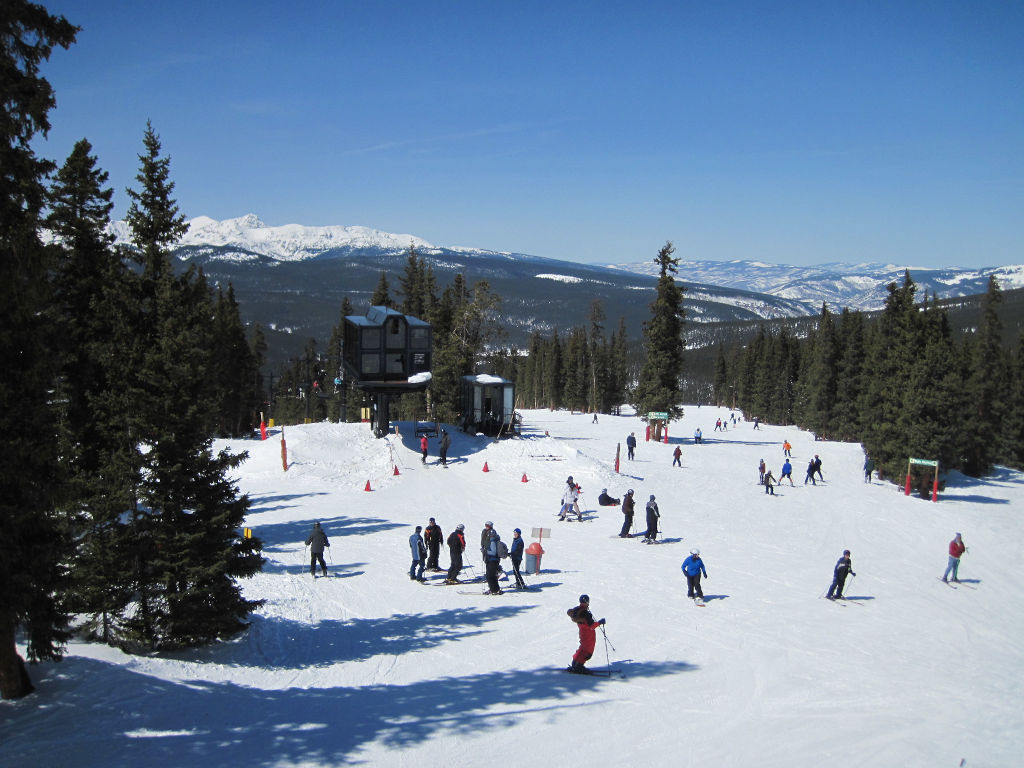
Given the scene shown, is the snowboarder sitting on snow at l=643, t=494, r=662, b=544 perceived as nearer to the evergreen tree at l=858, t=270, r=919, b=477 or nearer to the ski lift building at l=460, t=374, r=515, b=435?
the ski lift building at l=460, t=374, r=515, b=435

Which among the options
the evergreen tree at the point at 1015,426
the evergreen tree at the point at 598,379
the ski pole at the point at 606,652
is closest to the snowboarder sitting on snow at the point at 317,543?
the ski pole at the point at 606,652

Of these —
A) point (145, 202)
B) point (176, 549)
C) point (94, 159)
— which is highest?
point (94, 159)

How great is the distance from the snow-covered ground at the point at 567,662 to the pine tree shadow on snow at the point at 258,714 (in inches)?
1.8

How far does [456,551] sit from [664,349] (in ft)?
121

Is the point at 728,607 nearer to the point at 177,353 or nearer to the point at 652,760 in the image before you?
the point at 652,760

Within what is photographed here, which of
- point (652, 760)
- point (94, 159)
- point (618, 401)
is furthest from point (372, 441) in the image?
point (618, 401)

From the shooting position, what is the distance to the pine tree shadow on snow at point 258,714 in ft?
28.5

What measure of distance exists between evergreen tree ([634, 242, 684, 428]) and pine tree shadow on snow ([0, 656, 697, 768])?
130 feet

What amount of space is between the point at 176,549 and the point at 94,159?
27.1 feet

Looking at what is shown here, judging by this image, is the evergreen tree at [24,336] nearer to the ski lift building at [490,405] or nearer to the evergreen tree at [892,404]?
the ski lift building at [490,405]

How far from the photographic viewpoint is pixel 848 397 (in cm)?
6397

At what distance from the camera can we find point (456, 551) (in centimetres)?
1731

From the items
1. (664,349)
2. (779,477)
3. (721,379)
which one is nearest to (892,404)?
(779,477)

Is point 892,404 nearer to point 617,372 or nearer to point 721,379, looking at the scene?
point 617,372
